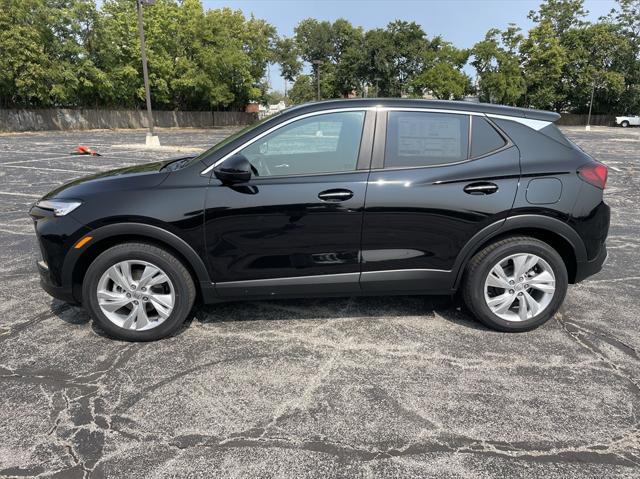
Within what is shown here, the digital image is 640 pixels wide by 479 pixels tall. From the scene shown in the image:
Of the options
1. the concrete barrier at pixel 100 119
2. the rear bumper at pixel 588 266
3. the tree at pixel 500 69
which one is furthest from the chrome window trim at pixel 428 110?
the tree at pixel 500 69

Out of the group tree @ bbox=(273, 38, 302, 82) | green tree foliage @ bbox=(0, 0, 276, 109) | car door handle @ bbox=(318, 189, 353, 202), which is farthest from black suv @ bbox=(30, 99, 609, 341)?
tree @ bbox=(273, 38, 302, 82)

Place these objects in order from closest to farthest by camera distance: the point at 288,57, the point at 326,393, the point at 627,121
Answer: the point at 326,393
the point at 627,121
the point at 288,57

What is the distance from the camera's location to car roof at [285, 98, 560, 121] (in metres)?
3.56

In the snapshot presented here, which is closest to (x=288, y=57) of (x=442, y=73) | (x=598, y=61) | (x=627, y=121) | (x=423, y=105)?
(x=442, y=73)

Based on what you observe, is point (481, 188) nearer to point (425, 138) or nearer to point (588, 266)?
point (425, 138)

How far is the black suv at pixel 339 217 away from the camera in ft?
11.1

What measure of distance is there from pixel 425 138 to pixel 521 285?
136cm

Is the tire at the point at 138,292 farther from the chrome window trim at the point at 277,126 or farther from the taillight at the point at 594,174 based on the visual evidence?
the taillight at the point at 594,174

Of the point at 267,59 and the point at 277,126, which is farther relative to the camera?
the point at 267,59

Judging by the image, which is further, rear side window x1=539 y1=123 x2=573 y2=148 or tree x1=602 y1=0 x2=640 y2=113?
tree x1=602 y1=0 x2=640 y2=113

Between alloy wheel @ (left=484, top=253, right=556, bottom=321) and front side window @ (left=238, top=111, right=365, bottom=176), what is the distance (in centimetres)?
142

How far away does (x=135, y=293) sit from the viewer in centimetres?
347

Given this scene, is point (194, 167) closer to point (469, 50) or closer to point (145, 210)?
point (145, 210)

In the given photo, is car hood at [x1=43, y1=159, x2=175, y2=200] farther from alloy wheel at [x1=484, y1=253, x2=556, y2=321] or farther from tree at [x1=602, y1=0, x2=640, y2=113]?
tree at [x1=602, y1=0, x2=640, y2=113]
